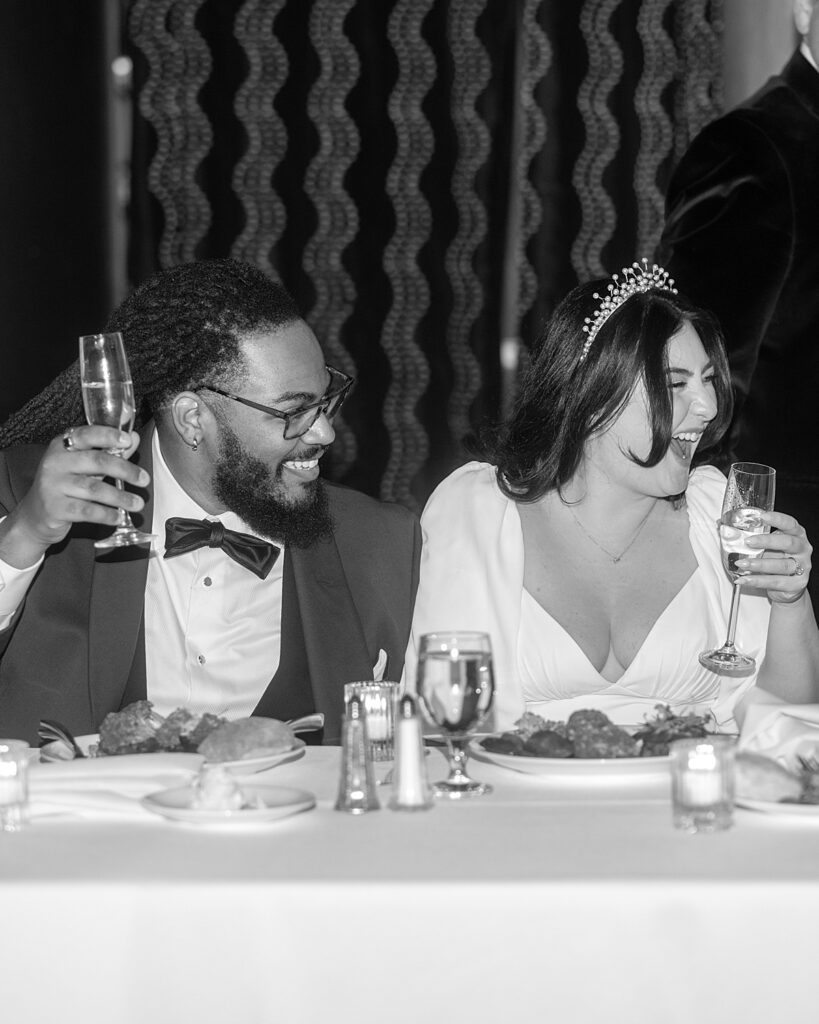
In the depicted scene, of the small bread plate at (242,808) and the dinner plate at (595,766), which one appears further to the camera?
the dinner plate at (595,766)

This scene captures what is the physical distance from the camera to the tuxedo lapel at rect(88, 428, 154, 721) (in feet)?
7.29

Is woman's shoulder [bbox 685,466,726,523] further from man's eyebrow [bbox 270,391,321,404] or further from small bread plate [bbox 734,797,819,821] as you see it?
small bread plate [bbox 734,797,819,821]

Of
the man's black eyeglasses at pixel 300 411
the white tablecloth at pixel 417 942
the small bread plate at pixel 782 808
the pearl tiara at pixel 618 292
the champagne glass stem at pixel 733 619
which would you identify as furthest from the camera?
the pearl tiara at pixel 618 292

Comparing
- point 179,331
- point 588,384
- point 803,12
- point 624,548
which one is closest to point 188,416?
point 179,331

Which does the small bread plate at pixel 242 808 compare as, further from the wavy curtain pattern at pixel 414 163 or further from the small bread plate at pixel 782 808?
the wavy curtain pattern at pixel 414 163

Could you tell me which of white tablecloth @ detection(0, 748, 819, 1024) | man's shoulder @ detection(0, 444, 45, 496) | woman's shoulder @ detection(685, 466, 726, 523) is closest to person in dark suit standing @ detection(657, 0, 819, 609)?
woman's shoulder @ detection(685, 466, 726, 523)

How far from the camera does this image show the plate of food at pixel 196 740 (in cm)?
161

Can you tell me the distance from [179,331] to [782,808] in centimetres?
147

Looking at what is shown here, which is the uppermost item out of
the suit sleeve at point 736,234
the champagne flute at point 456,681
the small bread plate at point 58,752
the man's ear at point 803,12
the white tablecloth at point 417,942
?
the man's ear at point 803,12

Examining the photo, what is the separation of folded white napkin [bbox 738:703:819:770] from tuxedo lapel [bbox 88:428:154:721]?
3.39 ft

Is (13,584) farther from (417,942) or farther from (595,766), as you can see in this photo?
(417,942)

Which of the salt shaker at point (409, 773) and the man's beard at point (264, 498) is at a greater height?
the man's beard at point (264, 498)

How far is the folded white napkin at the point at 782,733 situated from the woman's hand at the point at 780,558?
1.18 feet

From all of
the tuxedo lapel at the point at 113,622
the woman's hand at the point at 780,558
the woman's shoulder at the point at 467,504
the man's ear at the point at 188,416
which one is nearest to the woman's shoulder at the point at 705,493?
the woman's shoulder at the point at 467,504
